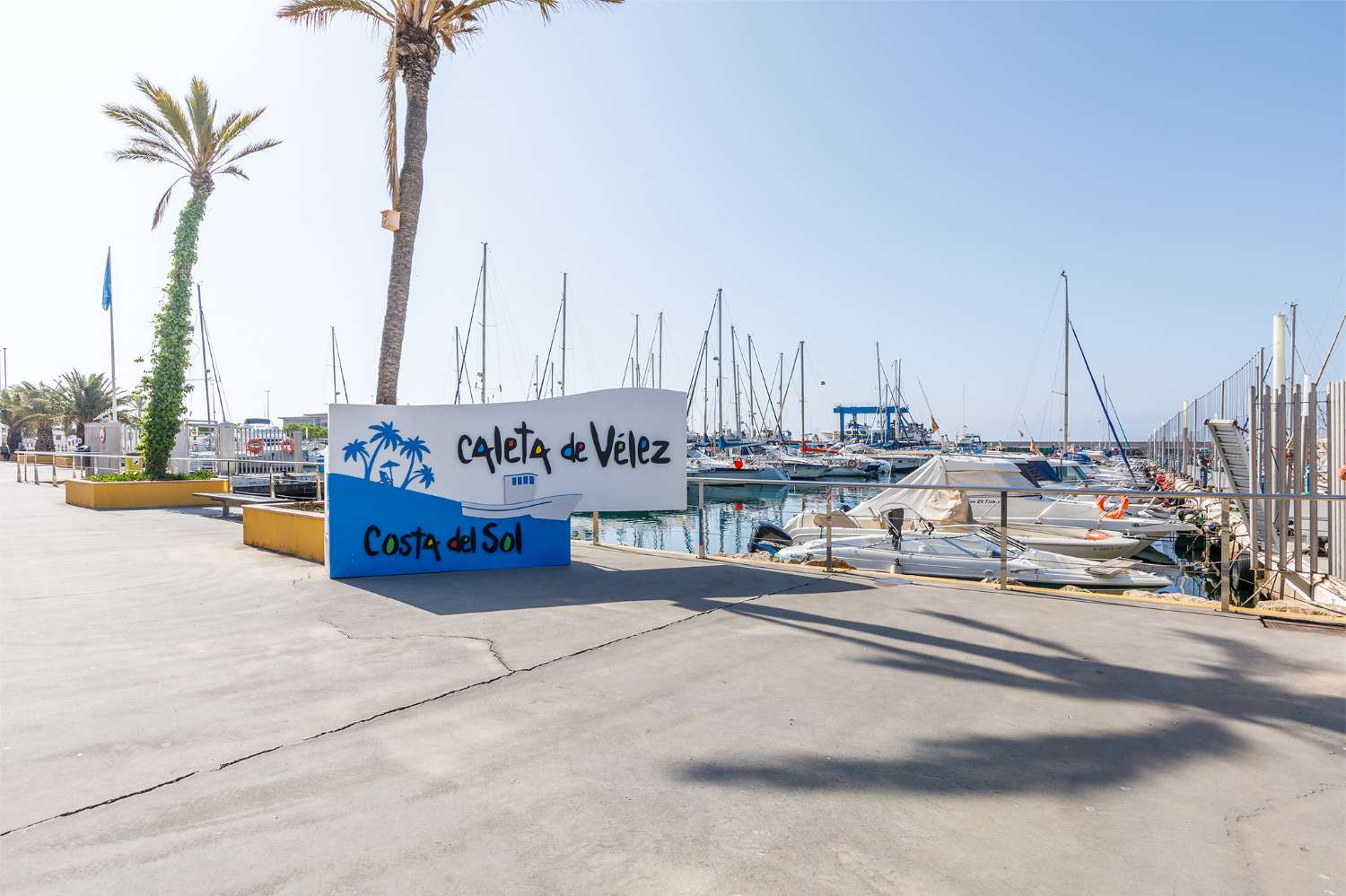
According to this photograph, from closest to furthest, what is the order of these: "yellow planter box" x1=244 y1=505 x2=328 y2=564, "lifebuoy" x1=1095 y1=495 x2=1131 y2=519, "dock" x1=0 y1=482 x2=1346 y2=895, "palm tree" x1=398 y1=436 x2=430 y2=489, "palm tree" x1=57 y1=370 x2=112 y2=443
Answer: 1. "dock" x1=0 y1=482 x2=1346 y2=895
2. "palm tree" x1=398 y1=436 x2=430 y2=489
3. "yellow planter box" x1=244 y1=505 x2=328 y2=564
4. "lifebuoy" x1=1095 y1=495 x2=1131 y2=519
5. "palm tree" x1=57 y1=370 x2=112 y2=443

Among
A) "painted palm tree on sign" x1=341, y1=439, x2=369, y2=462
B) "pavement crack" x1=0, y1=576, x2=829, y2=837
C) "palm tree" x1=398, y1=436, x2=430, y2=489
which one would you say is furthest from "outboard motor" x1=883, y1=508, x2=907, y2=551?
"painted palm tree on sign" x1=341, y1=439, x2=369, y2=462

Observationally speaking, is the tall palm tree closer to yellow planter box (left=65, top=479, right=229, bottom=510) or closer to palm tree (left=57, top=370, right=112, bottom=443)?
palm tree (left=57, top=370, right=112, bottom=443)

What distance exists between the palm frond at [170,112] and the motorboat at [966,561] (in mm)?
17808

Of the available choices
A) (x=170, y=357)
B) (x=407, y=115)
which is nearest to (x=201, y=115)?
(x=170, y=357)

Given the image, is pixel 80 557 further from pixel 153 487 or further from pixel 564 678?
pixel 153 487

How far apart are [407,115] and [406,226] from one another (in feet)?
5.78

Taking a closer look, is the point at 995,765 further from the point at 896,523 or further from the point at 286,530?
the point at 896,523

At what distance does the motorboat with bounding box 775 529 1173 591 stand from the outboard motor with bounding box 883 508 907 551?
0.7 inches

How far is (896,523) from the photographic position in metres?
13.7

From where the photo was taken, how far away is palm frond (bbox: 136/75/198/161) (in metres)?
17.4

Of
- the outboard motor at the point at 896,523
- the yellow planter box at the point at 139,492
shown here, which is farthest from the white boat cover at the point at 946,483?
the yellow planter box at the point at 139,492

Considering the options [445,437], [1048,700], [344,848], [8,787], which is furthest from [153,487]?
[1048,700]

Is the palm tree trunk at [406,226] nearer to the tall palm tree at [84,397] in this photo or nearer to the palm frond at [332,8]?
the palm frond at [332,8]

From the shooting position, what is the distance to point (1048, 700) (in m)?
4.19
